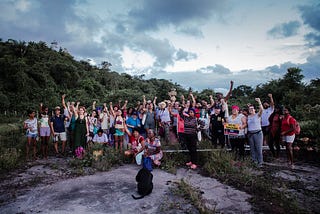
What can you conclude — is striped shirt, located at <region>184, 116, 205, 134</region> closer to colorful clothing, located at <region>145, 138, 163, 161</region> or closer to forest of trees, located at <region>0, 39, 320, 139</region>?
colorful clothing, located at <region>145, 138, 163, 161</region>

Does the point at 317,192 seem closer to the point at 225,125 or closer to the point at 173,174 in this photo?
the point at 225,125

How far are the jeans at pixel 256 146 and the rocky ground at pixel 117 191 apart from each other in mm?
314

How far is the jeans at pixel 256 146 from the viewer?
22.2 ft

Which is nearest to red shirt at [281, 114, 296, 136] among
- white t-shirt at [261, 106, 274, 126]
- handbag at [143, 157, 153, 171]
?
white t-shirt at [261, 106, 274, 126]

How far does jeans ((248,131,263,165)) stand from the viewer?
6.78m

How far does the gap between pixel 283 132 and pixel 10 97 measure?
2695cm

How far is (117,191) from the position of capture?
550cm

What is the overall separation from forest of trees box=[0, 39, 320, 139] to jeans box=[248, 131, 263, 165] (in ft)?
10.6

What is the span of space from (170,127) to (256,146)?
3.20 meters

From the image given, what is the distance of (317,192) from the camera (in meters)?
5.35

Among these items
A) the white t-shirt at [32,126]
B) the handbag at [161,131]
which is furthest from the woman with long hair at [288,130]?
the white t-shirt at [32,126]

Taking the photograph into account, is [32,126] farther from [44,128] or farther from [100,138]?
[100,138]

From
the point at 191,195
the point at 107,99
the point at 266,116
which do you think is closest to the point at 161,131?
the point at 266,116

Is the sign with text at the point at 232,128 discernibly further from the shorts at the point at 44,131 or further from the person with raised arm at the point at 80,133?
the shorts at the point at 44,131
